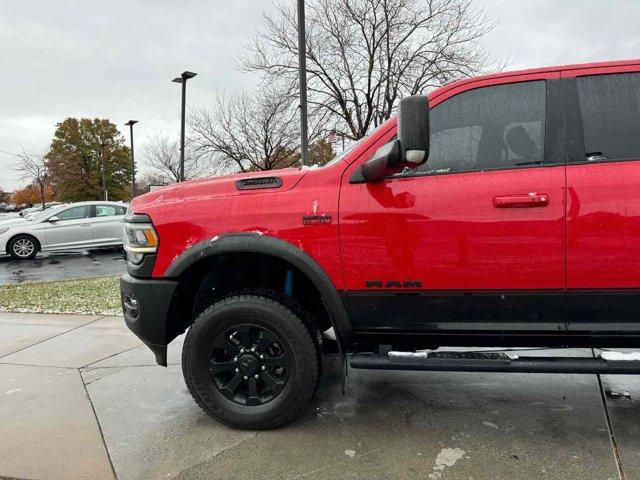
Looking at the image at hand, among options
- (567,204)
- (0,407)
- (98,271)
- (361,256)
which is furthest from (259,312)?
(98,271)

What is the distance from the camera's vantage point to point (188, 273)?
3141 millimetres

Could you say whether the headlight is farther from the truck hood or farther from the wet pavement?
the wet pavement

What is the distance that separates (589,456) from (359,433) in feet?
4.04

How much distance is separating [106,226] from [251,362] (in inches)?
484

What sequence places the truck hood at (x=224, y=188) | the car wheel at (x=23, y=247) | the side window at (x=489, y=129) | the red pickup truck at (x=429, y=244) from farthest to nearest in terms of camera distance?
the car wheel at (x=23, y=247) → the truck hood at (x=224, y=188) → the side window at (x=489, y=129) → the red pickup truck at (x=429, y=244)

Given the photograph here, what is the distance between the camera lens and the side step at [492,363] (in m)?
2.69

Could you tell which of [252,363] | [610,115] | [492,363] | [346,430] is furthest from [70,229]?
[610,115]

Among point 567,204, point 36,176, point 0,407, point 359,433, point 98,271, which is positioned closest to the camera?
point 567,204

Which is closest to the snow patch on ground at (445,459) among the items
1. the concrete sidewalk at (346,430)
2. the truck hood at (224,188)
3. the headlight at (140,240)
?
the concrete sidewalk at (346,430)

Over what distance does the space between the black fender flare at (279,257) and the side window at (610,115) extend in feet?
5.08

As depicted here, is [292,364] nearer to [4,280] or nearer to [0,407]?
[0,407]

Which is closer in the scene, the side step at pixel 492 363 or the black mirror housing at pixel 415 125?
the black mirror housing at pixel 415 125

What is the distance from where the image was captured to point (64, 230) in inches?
543

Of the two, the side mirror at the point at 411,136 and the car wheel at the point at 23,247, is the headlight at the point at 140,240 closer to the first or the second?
the side mirror at the point at 411,136
